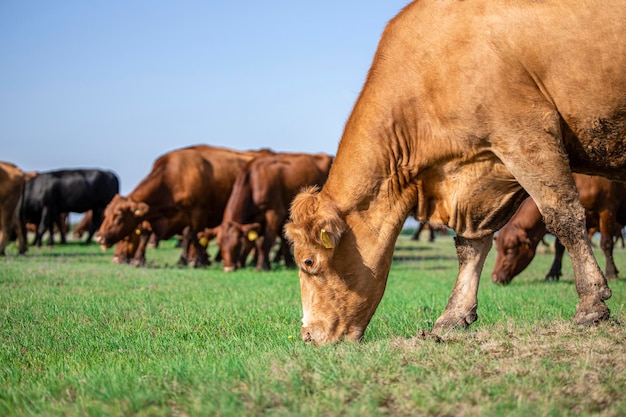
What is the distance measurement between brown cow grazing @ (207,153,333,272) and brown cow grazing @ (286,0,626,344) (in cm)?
1089

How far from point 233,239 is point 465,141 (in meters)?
11.6

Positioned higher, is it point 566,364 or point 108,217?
point 566,364

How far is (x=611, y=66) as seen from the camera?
18.9ft

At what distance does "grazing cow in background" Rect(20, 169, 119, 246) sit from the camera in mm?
31188

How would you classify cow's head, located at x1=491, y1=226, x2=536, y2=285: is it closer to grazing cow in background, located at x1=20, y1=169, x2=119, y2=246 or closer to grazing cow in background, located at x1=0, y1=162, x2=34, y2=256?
grazing cow in background, located at x1=0, y1=162, x2=34, y2=256

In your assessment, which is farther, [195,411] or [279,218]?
[279,218]

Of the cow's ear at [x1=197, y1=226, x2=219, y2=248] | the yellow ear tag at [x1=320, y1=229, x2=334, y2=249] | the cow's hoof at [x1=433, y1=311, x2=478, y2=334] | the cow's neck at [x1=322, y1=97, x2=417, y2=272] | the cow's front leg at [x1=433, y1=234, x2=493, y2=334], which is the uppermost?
the cow's neck at [x1=322, y1=97, x2=417, y2=272]

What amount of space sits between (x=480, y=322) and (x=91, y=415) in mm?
4336

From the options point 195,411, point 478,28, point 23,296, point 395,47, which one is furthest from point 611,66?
point 23,296

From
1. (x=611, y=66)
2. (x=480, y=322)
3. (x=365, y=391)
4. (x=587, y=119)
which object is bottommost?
(x=480, y=322)

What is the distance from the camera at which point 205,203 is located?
20.1m

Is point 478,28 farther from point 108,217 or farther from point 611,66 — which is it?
point 108,217

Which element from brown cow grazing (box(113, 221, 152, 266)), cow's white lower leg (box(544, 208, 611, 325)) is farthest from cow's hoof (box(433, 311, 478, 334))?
brown cow grazing (box(113, 221, 152, 266))

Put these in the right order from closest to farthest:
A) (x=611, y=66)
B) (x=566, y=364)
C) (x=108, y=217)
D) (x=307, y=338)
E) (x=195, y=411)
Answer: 1. (x=195, y=411)
2. (x=566, y=364)
3. (x=611, y=66)
4. (x=307, y=338)
5. (x=108, y=217)
